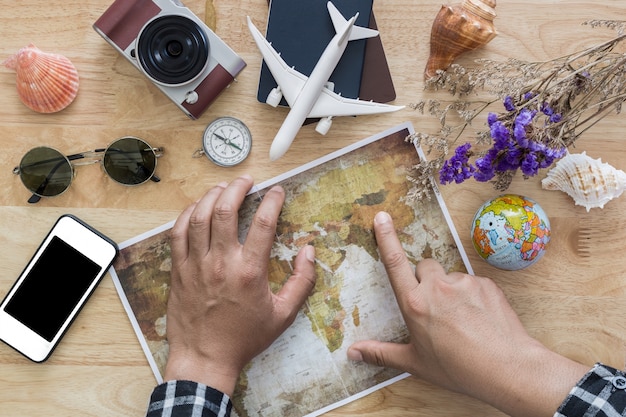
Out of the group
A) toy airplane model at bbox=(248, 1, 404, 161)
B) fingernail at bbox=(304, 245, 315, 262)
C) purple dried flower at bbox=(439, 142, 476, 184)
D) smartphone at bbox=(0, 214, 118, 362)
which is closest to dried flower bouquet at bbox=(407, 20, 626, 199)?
purple dried flower at bbox=(439, 142, 476, 184)

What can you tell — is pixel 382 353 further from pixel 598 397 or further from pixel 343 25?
pixel 343 25

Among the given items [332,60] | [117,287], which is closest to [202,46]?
[332,60]

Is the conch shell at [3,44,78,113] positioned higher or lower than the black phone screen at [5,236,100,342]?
higher

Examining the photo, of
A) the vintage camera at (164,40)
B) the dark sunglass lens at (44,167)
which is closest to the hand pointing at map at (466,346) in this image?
the vintage camera at (164,40)

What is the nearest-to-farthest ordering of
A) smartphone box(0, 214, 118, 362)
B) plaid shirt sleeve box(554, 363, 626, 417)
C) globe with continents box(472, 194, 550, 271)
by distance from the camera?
1. plaid shirt sleeve box(554, 363, 626, 417)
2. globe with continents box(472, 194, 550, 271)
3. smartphone box(0, 214, 118, 362)

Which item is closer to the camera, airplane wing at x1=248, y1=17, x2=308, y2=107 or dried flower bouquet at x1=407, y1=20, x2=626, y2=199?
dried flower bouquet at x1=407, y1=20, x2=626, y2=199

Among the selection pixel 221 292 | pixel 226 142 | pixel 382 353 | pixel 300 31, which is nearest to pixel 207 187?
pixel 226 142

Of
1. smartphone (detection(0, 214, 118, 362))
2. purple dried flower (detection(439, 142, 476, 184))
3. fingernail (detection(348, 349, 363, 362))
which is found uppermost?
purple dried flower (detection(439, 142, 476, 184))

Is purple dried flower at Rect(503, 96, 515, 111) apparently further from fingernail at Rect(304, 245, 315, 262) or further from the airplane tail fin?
fingernail at Rect(304, 245, 315, 262)
